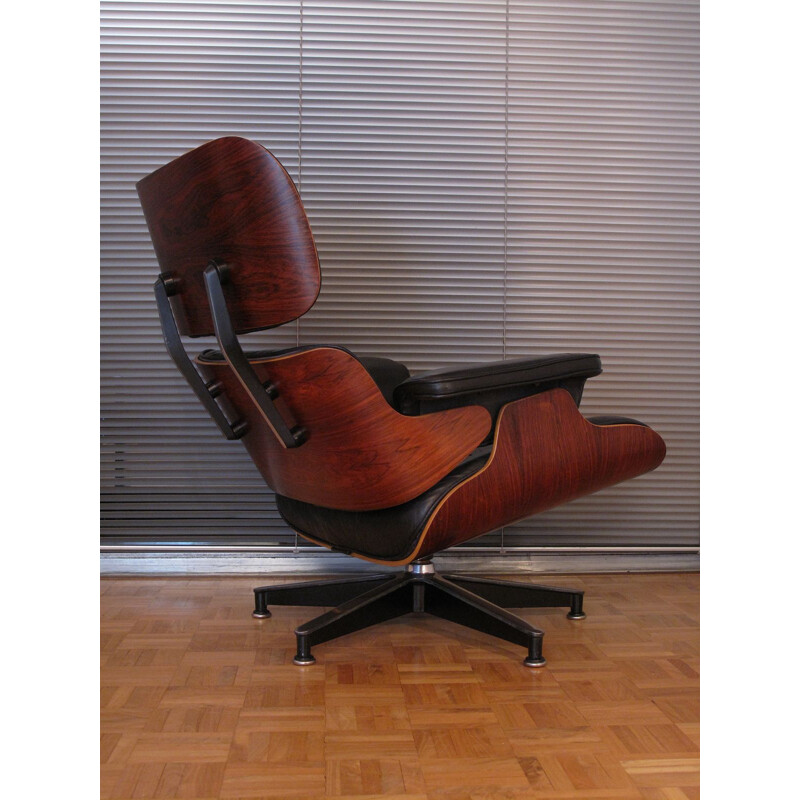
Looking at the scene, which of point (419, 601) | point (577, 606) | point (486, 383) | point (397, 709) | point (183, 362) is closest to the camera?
point (397, 709)

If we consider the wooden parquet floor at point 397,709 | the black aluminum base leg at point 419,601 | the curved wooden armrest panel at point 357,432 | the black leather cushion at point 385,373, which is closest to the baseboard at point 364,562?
the wooden parquet floor at point 397,709

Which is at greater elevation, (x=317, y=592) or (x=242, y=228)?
(x=242, y=228)

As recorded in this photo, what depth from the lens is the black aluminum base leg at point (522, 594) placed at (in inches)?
79.7

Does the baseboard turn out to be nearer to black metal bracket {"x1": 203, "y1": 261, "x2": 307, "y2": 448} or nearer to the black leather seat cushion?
the black leather seat cushion

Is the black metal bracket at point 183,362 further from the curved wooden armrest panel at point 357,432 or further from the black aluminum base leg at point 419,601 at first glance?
the black aluminum base leg at point 419,601

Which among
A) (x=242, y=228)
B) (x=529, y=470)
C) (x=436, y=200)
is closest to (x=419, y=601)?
(x=529, y=470)

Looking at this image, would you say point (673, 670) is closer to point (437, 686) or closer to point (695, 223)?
point (437, 686)

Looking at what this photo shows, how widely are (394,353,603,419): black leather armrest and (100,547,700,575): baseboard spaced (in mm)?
974

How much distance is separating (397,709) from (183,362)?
32.2 inches

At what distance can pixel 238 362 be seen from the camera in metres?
1.57

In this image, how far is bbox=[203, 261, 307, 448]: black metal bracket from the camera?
153cm

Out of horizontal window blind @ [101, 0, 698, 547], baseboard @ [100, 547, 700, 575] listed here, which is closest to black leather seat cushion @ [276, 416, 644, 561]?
baseboard @ [100, 547, 700, 575]

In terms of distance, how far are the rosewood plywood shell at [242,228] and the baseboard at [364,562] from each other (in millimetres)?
1093

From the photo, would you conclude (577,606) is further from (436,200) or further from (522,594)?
(436,200)
